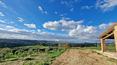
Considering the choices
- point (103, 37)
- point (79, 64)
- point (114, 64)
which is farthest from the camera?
point (103, 37)

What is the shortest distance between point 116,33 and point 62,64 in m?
4.58

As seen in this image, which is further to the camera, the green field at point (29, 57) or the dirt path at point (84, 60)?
the green field at point (29, 57)

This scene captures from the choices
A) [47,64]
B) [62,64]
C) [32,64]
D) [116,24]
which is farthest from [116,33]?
[32,64]

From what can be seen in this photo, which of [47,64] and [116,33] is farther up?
[116,33]

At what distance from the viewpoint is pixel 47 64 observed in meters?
10.7

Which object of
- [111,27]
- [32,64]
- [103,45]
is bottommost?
[32,64]

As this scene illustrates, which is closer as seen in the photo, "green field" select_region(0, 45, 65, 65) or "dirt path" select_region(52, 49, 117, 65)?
"dirt path" select_region(52, 49, 117, 65)

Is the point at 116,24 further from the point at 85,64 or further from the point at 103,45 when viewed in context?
the point at 103,45

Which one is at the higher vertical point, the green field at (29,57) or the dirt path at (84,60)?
the dirt path at (84,60)

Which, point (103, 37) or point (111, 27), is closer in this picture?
point (111, 27)

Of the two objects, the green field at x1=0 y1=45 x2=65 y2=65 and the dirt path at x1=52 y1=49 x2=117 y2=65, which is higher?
the dirt path at x1=52 y1=49 x2=117 y2=65

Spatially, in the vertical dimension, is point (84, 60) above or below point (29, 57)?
above

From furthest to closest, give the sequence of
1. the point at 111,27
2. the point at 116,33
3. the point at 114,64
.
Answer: the point at 111,27
the point at 116,33
the point at 114,64

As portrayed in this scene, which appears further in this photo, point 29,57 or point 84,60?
point 29,57
